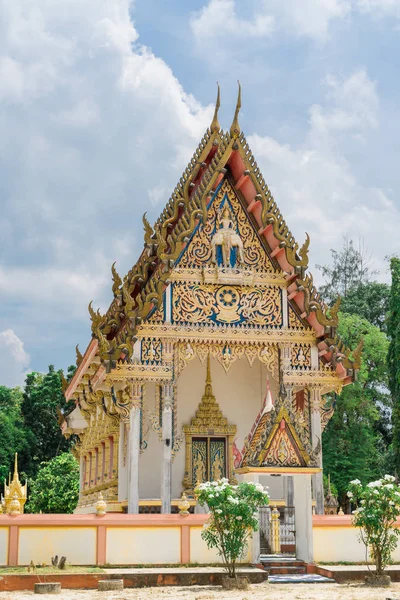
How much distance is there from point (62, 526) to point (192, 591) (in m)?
2.43

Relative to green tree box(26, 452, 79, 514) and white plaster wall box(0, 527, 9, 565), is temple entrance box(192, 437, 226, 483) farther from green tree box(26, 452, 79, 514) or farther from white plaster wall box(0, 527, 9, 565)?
green tree box(26, 452, 79, 514)

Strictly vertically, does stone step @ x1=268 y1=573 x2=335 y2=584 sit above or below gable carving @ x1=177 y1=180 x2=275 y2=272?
below

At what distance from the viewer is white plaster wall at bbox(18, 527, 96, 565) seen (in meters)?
11.5

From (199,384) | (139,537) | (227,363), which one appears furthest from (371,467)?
(139,537)

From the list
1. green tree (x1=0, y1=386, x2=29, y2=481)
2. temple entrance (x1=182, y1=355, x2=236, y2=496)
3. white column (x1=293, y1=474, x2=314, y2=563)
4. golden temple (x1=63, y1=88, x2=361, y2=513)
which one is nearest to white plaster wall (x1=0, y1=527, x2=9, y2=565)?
golden temple (x1=63, y1=88, x2=361, y2=513)

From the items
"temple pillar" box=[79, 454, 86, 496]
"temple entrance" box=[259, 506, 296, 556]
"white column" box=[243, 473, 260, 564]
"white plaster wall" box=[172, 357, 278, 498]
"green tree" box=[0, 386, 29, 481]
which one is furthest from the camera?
"green tree" box=[0, 386, 29, 481]

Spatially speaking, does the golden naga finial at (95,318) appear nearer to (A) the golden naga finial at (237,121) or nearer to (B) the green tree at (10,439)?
(A) the golden naga finial at (237,121)

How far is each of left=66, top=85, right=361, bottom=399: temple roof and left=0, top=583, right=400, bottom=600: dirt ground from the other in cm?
501

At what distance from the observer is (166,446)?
572 inches

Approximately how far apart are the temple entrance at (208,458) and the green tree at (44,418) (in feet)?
76.4

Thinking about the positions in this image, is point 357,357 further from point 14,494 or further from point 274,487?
point 14,494

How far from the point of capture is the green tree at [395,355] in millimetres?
24906

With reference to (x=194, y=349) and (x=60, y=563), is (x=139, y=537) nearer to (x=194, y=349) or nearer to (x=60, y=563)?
(x=60, y=563)

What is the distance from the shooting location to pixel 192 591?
395 inches
